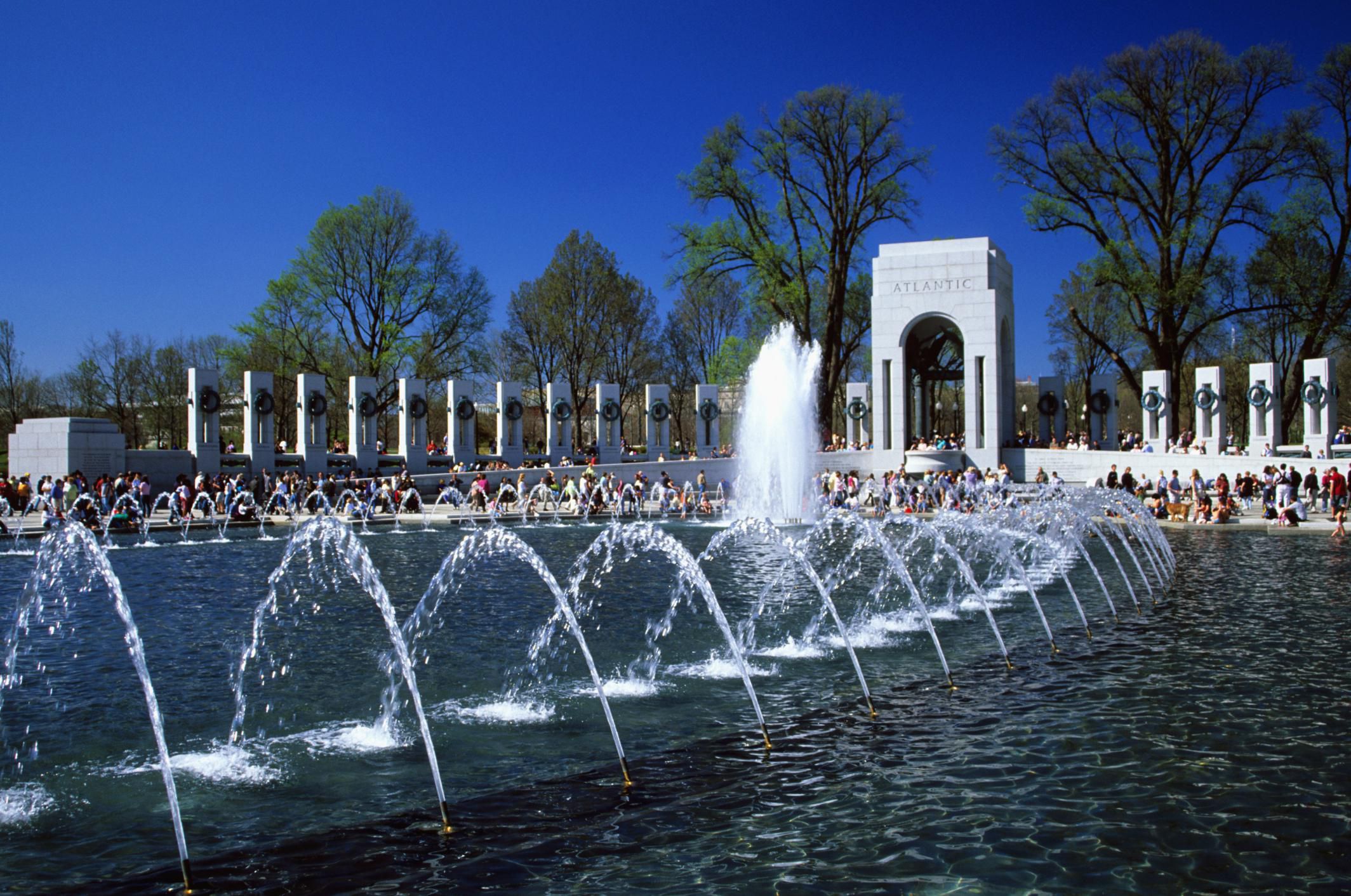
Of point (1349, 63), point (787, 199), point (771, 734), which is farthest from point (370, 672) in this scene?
point (1349, 63)

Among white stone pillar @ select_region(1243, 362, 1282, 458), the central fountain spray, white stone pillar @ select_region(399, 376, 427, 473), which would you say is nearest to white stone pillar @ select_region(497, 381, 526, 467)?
white stone pillar @ select_region(399, 376, 427, 473)

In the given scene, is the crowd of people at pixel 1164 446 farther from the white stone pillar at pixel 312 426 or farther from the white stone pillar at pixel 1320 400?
the white stone pillar at pixel 312 426

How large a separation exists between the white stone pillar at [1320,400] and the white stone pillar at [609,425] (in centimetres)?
2243

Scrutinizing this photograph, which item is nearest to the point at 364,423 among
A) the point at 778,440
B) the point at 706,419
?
the point at 706,419

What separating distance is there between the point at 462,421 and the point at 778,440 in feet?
44.7

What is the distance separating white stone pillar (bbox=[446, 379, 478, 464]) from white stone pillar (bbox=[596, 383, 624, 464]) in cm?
452

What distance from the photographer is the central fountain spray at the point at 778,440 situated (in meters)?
28.0

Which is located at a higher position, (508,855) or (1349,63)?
(1349,63)

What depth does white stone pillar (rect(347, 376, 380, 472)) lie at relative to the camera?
34188 millimetres

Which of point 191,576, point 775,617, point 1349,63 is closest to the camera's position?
point 775,617

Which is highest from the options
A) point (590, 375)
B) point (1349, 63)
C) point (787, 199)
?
point (1349, 63)

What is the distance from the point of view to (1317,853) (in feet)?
18.1

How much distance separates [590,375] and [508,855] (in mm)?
47938

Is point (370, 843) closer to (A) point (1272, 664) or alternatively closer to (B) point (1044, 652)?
(B) point (1044, 652)
